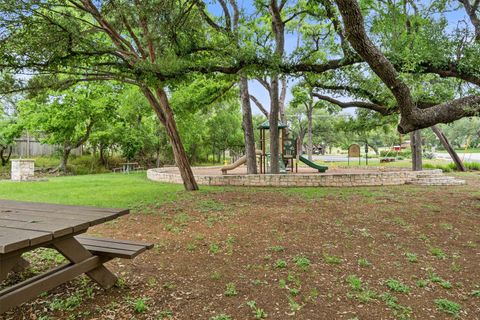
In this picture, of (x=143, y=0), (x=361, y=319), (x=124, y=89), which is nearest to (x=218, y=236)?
(x=361, y=319)

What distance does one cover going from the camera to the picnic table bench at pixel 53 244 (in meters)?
1.89

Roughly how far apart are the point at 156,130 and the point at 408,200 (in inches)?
543

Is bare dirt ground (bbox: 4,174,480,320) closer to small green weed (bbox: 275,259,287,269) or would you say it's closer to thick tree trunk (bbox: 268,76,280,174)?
small green weed (bbox: 275,259,287,269)

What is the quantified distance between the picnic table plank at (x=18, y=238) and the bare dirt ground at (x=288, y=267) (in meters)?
0.81

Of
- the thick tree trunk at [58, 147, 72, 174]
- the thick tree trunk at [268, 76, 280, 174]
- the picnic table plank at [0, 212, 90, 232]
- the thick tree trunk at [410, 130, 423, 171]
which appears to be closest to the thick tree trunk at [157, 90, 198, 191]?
the thick tree trunk at [268, 76, 280, 174]

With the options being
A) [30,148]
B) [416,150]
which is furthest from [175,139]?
[30,148]

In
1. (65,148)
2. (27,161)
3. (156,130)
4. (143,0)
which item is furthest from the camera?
(156,130)

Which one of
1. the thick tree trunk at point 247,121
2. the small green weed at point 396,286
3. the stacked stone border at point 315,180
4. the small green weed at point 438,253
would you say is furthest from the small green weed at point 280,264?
the thick tree trunk at point 247,121

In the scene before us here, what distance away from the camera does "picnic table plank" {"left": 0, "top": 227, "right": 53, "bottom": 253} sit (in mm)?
1703

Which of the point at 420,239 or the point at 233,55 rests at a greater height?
the point at 233,55

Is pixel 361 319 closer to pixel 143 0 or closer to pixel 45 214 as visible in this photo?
pixel 45 214

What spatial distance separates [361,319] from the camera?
2332mm

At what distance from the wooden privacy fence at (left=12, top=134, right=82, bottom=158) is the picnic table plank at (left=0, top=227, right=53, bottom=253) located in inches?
643

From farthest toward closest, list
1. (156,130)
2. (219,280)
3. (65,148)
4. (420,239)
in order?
1. (156,130)
2. (65,148)
3. (420,239)
4. (219,280)
